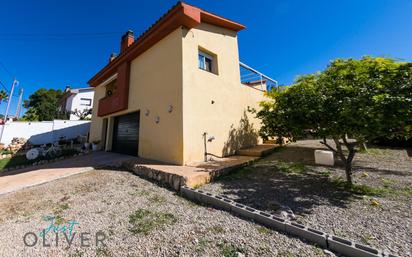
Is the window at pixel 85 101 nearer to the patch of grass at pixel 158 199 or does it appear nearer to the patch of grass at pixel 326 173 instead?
the patch of grass at pixel 158 199

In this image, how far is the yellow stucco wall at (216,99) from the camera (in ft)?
24.1

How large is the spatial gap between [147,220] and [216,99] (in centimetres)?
636

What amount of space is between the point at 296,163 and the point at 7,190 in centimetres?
1059

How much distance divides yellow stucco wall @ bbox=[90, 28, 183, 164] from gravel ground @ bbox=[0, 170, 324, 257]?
2.50 metres

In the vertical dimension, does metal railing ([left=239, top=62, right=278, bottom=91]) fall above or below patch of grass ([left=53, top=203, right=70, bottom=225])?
above

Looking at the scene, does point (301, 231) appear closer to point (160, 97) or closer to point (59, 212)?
point (59, 212)

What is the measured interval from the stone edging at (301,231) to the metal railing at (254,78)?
897 cm

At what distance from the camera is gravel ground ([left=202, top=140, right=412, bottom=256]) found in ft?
9.26

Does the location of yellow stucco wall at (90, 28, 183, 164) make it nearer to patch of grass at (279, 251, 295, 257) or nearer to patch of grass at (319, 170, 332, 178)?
patch of grass at (279, 251, 295, 257)

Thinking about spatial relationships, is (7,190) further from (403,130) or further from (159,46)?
(403,130)

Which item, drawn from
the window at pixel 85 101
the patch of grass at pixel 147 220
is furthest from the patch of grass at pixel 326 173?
the window at pixel 85 101

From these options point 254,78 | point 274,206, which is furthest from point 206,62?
point 274,206

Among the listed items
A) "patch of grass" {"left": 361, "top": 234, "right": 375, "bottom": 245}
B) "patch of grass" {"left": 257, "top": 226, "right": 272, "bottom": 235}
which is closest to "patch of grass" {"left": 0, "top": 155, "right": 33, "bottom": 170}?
"patch of grass" {"left": 257, "top": 226, "right": 272, "bottom": 235}

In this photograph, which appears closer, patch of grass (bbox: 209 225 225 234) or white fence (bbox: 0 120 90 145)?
patch of grass (bbox: 209 225 225 234)
